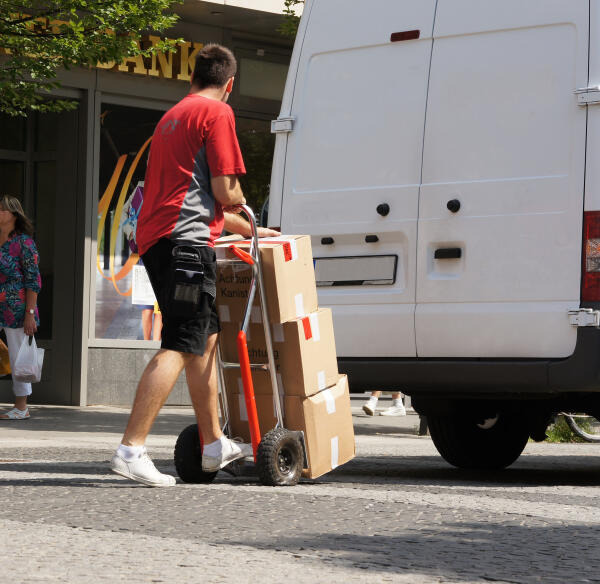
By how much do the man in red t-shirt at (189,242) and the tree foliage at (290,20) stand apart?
25.6 feet

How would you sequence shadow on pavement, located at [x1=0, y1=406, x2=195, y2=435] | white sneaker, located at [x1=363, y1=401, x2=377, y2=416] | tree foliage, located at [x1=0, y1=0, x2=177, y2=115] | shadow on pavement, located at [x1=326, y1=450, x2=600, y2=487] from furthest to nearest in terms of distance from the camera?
white sneaker, located at [x1=363, y1=401, x2=377, y2=416]
shadow on pavement, located at [x1=0, y1=406, x2=195, y2=435]
tree foliage, located at [x1=0, y1=0, x2=177, y2=115]
shadow on pavement, located at [x1=326, y1=450, x2=600, y2=487]

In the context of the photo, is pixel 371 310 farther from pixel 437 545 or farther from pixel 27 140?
pixel 27 140

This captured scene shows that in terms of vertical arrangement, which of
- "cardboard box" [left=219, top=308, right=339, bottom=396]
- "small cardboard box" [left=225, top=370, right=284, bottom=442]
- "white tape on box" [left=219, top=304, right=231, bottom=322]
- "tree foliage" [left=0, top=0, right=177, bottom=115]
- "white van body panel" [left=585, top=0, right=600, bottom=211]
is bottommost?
"small cardboard box" [left=225, top=370, right=284, bottom=442]

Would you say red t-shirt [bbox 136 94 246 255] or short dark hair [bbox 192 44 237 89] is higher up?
short dark hair [bbox 192 44 237 89]

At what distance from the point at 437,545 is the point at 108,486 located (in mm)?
1950

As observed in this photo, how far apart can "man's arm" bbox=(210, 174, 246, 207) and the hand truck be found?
9 centimetres

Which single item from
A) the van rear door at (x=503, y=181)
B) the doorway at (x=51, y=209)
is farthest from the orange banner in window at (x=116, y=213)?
the van rear door at (x=503, y=181)

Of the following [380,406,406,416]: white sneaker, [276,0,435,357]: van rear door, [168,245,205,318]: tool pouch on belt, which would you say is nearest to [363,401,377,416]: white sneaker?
[380,406,406,416]: white sneaker

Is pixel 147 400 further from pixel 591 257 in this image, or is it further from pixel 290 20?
pixel 290 20

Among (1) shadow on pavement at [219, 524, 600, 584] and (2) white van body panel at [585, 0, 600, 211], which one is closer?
(1) shadow on pavement at [219, 524, 600, 584]

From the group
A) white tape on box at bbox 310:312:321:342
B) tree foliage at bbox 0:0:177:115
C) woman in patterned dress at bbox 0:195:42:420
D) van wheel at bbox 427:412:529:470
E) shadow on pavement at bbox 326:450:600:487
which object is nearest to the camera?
white tape on box at bbox 310:312:321:342

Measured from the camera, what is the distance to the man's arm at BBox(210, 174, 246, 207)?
242 inches

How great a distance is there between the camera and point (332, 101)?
761 centimetres

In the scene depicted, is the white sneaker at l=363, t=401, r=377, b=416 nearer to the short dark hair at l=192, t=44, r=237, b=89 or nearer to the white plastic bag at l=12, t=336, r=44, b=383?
the white plastic bag at l=12, t=336, r=44, b=383
